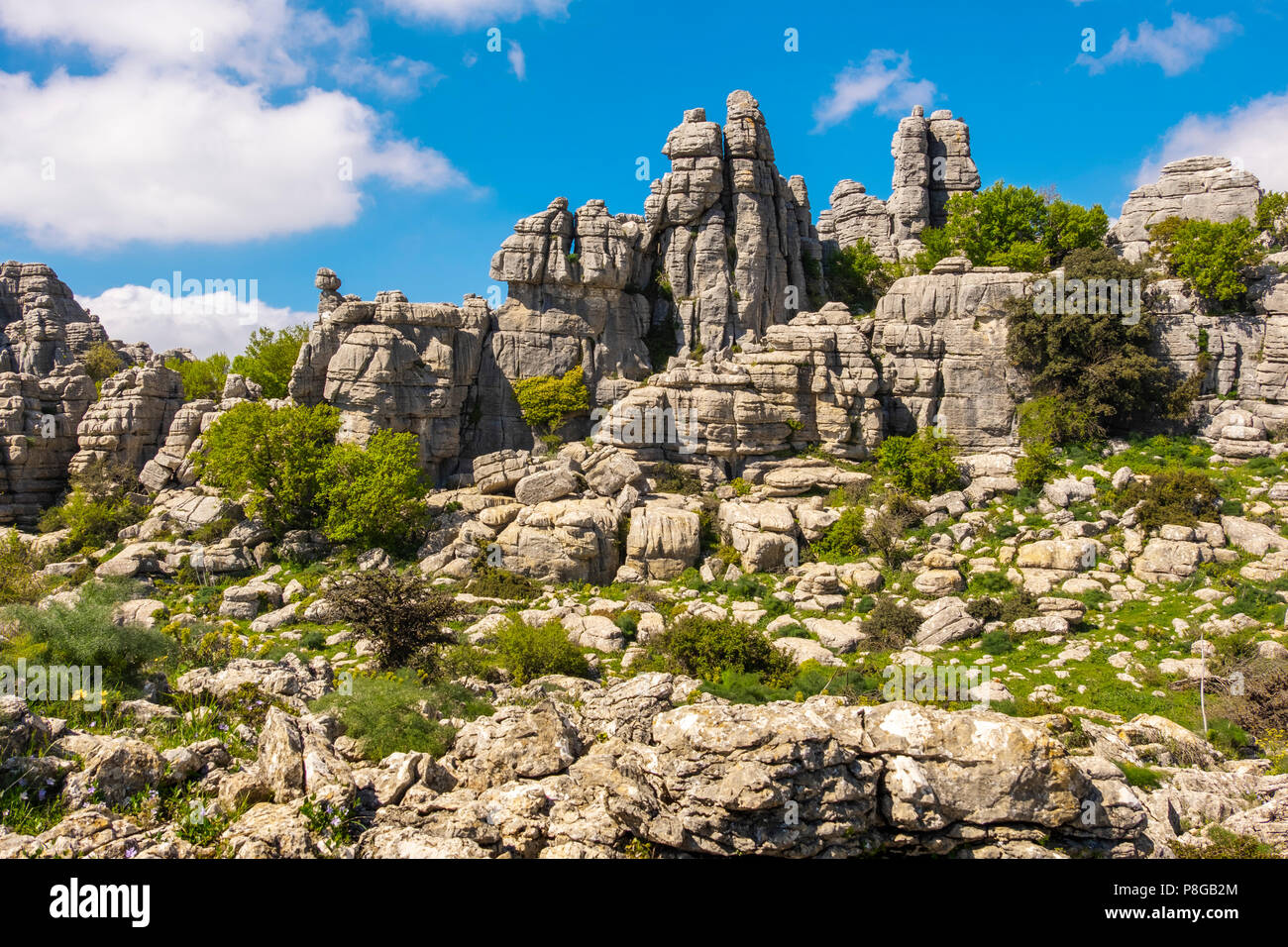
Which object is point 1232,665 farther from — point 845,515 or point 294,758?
point 294,758

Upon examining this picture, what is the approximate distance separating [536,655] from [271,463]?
19365 mm

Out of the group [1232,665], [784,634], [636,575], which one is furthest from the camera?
[636,575]

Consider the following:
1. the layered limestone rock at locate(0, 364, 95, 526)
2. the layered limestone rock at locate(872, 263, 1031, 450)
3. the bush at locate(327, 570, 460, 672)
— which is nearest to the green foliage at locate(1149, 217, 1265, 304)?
the layered limestone rock at locate(872, 263, 1031, 450)

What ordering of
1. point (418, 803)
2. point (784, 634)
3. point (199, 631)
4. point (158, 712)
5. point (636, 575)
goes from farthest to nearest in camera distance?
point (636, 575)
point (784, 634)
point (199, 631)
point (158, 712)
point (418, 803)

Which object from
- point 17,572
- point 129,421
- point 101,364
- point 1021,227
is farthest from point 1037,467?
point 101,364

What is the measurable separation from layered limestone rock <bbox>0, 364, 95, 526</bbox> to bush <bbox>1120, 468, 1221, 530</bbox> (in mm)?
48447

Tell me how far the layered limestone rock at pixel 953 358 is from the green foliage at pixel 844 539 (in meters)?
8.65

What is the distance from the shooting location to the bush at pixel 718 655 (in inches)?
768

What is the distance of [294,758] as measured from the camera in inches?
347

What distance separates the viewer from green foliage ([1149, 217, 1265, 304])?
32.4 m

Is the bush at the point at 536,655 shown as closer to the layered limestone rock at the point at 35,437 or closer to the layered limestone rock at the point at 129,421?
the layered limestone rock at the point at 129,421

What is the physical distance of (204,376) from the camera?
43.9 metres

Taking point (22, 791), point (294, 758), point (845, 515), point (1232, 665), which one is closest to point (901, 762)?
point (294, 758)

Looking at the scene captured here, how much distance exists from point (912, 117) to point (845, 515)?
34360 mm
